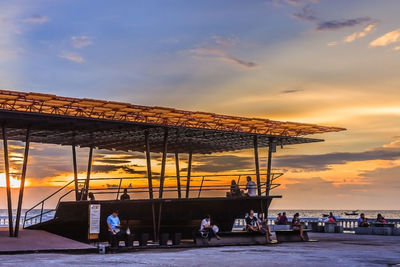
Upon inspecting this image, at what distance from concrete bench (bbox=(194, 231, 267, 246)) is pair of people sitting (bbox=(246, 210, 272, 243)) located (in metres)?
0.17

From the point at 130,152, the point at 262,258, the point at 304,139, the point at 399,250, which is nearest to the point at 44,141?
the point at 130,152

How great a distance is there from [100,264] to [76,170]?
1483 centimetres

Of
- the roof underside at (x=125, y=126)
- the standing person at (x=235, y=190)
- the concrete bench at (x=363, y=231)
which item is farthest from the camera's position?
the concrete bench at (x=363, y=231)

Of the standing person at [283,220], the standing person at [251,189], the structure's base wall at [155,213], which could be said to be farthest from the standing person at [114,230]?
the standing person at [283,220]

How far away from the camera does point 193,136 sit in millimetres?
29516

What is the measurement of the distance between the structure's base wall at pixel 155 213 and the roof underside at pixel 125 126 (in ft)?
10.4

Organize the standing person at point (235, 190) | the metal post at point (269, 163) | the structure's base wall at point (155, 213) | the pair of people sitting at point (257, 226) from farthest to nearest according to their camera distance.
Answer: the metal post at point (269, 163)
the standing person at point (235, 190)
the pair of people sitting at point (257, 226)
the structure's base wall at point (155, 213)

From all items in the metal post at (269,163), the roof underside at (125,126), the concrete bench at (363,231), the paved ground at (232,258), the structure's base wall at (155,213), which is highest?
the roof underside at (125,126)

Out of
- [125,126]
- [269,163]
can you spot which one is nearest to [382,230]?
[269,163]

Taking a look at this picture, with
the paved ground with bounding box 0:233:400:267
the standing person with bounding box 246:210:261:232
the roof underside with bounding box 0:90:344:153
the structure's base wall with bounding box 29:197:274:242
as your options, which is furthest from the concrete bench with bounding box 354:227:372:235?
the paved ground with bounding box 0:233:400:267

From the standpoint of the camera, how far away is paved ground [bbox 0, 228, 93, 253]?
71.7 ft

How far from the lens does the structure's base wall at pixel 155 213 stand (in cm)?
2628

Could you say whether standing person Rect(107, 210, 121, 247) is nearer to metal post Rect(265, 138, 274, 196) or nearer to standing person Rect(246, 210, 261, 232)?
standing person Rect(246, 210, 261, 232)

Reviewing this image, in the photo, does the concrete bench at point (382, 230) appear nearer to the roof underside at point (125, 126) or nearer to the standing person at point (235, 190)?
the roof underside at point (125, 126)
